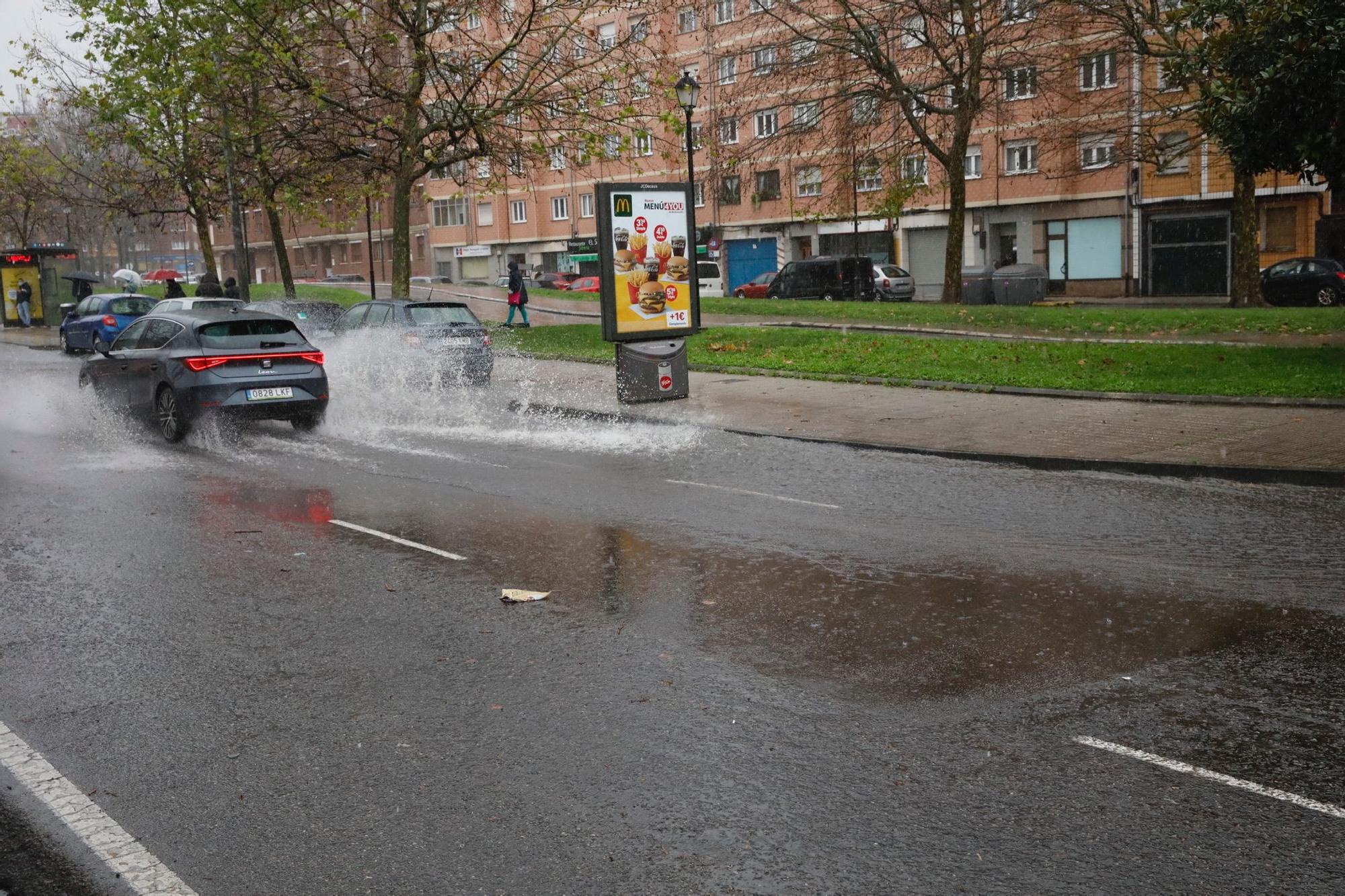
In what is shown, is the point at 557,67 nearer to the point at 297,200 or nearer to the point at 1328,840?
the point at 297,200

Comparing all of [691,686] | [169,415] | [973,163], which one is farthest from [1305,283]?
[691,686]

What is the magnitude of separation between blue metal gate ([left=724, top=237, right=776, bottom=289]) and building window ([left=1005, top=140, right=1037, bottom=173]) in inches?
520

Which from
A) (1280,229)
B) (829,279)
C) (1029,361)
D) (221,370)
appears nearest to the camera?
(221,370)

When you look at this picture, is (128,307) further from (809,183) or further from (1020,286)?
(809,183)

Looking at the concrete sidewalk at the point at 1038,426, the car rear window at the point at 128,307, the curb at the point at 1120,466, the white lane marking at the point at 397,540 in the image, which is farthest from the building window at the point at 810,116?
the white lane marking at the point at 397,540

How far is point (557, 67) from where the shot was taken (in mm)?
27656

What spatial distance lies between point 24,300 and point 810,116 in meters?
27.2

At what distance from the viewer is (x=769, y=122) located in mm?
38281

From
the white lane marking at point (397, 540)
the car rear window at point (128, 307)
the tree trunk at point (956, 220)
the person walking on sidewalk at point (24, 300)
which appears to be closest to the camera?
the white lane marking at point (397, 540)

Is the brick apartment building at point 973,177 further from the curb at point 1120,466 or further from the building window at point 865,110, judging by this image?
the curb at point 1120,466

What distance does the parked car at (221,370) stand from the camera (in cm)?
1410

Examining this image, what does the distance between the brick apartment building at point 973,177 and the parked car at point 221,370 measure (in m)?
12.9

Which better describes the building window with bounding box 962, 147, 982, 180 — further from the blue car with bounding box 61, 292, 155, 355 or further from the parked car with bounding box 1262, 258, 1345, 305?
the blue car with bounding box 61, 292, 155, 355

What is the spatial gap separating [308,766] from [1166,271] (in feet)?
156
